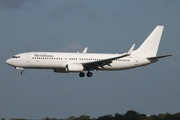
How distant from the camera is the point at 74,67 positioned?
93750mm

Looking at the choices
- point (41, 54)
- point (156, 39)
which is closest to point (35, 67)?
point (41, 54)

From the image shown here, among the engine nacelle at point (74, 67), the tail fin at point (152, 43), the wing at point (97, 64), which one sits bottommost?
the engine nacelle at point (74, 67)

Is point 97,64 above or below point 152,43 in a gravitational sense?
below

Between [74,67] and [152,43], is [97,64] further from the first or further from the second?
[152,43]

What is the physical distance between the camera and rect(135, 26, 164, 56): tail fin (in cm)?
10104

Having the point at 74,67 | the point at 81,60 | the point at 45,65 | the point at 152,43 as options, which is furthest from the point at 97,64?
the point at 152,43

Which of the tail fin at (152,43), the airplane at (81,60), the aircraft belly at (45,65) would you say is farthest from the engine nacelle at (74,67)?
the tail fin at (152,43)

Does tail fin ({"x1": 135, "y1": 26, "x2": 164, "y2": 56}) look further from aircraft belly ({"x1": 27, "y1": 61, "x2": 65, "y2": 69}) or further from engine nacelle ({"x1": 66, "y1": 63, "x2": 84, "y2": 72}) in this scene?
aircraft belly ({"x1": 27, "y1": 61, "x2": 65, "y2": 69})

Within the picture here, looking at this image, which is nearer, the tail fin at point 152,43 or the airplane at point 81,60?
the airplane at point 81,60

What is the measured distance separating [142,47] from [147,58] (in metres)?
3.20

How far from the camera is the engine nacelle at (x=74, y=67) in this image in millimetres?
93562

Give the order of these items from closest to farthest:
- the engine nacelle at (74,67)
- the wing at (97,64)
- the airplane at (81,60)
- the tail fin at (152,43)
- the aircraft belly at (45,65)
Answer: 1. the aircraft belly at (45,65)
2. the airplane at (81,60)
3. the wing at (97,64)
4. the engine nacelle at (74,67)
5. the tail fin at (152,43)

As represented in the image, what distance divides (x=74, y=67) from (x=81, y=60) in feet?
6.51

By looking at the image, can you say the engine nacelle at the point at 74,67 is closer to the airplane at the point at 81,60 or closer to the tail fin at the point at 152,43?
the airplane at the point at 81,60
